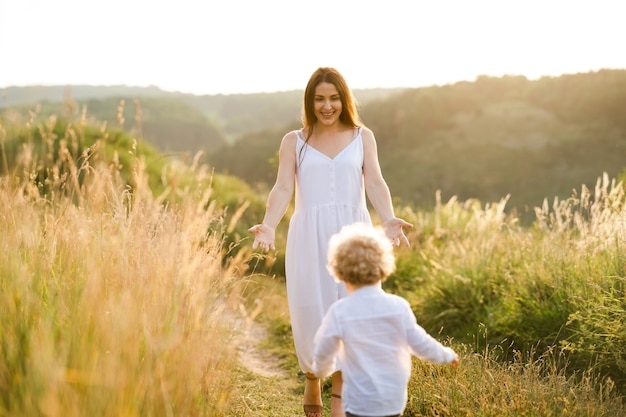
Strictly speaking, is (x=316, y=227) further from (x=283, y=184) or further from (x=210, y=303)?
(x=210, y=303)

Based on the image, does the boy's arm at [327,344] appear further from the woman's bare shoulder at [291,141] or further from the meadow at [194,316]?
the woman's bare shoulder at [291,141]

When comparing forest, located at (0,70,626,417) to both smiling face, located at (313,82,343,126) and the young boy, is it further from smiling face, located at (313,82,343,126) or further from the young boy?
smiling face, located at (313,82,343,126)

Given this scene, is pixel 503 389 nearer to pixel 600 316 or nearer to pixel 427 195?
pixel 600 316

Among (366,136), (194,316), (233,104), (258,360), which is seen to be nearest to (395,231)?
(366,136)

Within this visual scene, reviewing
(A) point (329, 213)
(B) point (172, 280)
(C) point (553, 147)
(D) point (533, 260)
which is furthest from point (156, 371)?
(C) point (553, 147)

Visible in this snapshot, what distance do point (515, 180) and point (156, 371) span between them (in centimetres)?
3236

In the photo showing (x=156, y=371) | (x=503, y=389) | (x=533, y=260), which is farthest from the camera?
(x=533, y=260)

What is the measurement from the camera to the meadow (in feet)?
8.77

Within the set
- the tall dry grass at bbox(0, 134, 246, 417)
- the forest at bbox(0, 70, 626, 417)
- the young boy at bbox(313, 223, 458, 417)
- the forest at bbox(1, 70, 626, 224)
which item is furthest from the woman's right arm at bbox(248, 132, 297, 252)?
the forest at bbox(1, 70, 626, 224)

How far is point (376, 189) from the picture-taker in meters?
4.23

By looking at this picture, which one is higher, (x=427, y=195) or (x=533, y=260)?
(x=533, y=260)

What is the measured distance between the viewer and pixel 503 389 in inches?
153

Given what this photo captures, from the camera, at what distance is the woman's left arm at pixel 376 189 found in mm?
4047

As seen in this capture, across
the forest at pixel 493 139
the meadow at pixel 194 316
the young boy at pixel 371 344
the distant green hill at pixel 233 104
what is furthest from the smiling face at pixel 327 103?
the distant green hill at pixel 233 104
